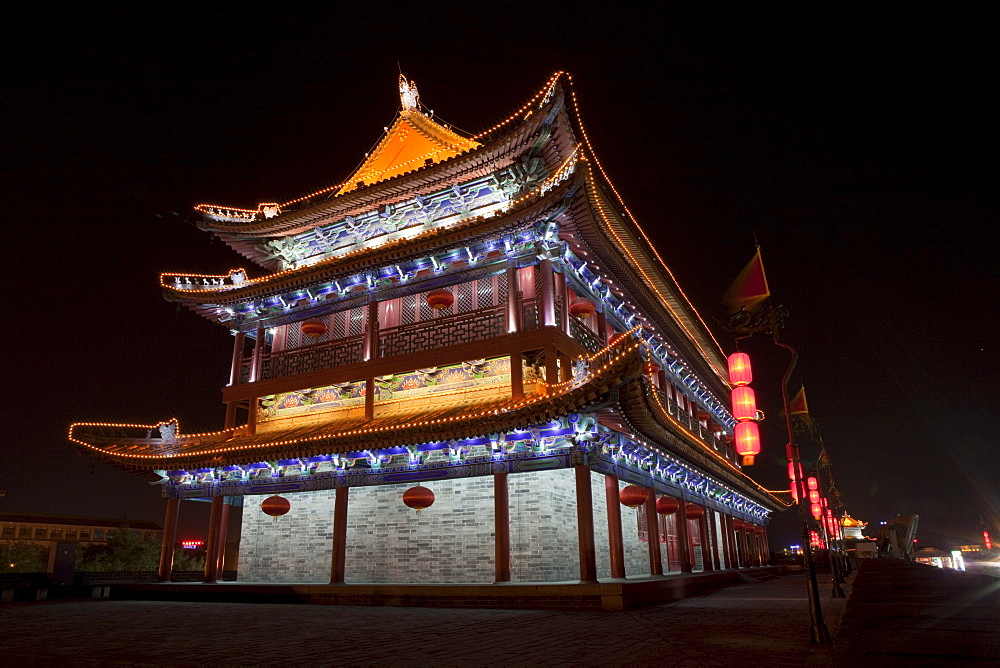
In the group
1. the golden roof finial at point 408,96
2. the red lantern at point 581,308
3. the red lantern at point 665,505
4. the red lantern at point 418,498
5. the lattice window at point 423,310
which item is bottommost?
the red lantern at point 665,505

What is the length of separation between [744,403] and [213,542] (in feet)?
47.7

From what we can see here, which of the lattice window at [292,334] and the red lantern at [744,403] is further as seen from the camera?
the lattice window at [292,334]

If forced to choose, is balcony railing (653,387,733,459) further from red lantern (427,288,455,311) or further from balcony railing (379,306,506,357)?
red lantern (427,288,455,311)

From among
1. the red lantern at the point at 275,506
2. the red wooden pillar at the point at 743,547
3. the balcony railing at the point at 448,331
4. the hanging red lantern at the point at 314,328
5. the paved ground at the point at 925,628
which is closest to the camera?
the paved ground at the point at 925,628

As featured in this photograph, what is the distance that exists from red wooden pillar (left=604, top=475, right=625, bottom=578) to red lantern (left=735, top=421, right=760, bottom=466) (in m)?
4.47

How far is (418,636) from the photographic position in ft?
27.6

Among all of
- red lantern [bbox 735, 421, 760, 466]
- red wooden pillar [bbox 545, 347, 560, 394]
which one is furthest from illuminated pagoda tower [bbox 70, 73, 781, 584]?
red lantern [bbox 735, 421, 760, 466]

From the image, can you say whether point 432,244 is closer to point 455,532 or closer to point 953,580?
point 455,532

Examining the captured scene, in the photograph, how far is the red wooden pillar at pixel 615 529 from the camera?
13.8m

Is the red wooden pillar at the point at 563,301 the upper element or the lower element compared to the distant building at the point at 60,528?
upper

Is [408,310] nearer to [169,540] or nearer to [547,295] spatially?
[547,295]

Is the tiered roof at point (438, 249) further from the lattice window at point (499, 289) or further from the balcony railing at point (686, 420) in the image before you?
the balcony railing at point (686, 420)

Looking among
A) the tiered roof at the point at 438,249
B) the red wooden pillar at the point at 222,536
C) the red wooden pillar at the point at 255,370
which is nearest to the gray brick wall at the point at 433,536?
the red wooden pillar at the point at 222,536

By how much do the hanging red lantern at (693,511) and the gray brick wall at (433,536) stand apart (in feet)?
8.82
